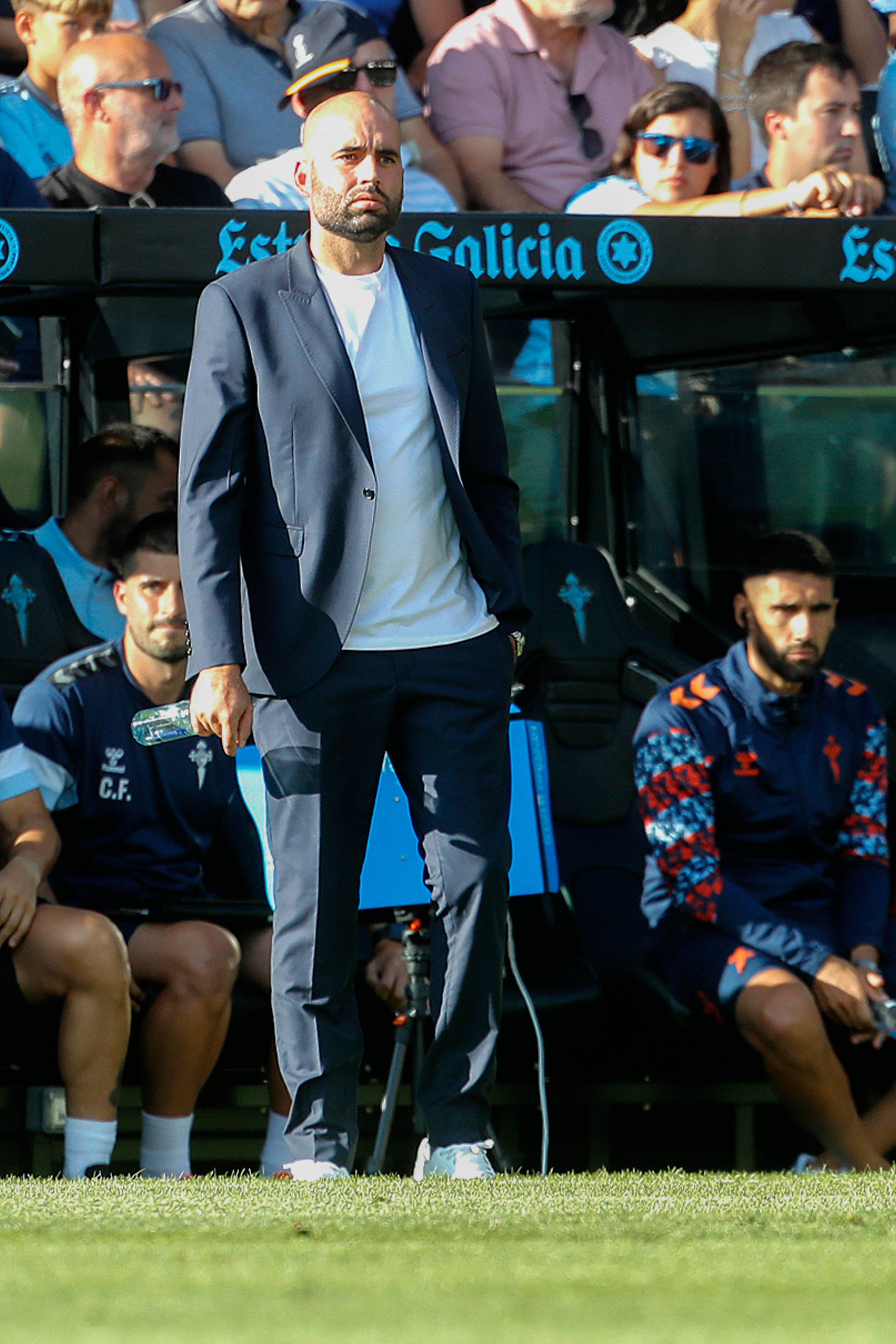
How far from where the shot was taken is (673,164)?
522 centimetres

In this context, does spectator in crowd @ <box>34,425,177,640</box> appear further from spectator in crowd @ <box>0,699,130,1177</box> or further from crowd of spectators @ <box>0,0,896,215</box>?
spectator in crowd @ <box>0,699,130,1177</box>

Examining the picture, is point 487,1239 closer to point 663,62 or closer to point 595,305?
point 595,305

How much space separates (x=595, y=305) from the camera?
5.36 m

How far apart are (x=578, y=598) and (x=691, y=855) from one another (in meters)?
1.03

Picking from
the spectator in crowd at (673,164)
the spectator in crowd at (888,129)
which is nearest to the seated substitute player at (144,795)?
the spectator in crowd at (673,164)

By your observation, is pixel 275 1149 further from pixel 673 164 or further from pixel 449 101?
pixel 449 101

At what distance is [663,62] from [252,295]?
3423 millimetres

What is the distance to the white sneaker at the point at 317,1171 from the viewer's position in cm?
308

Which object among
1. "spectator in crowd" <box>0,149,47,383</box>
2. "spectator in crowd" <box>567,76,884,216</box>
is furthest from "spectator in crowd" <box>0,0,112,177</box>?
"spectator in crowd" <box>567,76,884,216</box>

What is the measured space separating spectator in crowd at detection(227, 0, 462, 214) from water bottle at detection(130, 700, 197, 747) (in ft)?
4.14

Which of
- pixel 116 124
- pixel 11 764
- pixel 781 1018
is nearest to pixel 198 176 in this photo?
pixel 116 124

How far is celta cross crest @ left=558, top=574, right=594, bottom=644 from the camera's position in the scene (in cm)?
507

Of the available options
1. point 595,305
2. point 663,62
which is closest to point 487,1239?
point 595,305

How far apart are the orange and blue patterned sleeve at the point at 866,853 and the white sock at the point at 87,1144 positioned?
1.68 m
